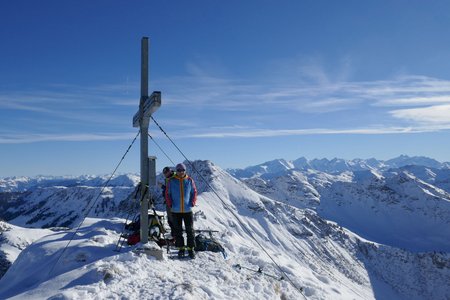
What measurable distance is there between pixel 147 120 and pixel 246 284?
22.6 feet

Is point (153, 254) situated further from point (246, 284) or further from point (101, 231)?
point (101, 231)

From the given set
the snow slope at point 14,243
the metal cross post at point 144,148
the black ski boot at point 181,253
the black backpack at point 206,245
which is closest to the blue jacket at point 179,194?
the metal cross post at point 144,148

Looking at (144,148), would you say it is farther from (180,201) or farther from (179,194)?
(180,201)

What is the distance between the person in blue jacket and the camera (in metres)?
14.8

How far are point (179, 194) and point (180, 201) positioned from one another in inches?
10.7

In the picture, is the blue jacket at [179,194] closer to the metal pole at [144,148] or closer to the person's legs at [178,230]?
the person's legs at [178,230]

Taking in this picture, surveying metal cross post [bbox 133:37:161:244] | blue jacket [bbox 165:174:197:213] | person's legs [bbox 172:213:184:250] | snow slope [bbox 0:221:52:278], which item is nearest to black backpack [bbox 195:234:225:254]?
person's legs [bbox 172:213:184:250]

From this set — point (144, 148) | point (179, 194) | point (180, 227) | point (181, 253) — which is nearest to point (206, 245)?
point (181, 253)

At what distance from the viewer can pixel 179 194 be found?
1482cm

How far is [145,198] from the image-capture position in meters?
14.2

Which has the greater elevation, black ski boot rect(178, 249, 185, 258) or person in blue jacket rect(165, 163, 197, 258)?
person in blue jacket rect(165, 163, 197, 258)

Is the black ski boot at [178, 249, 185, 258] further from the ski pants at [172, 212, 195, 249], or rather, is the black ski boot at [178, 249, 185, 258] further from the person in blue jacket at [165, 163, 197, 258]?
the ski pants at [172, 212, 195, 249]

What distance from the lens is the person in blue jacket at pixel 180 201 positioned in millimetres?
14789

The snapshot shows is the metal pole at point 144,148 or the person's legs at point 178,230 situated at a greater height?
the metal pole at point 144,148
